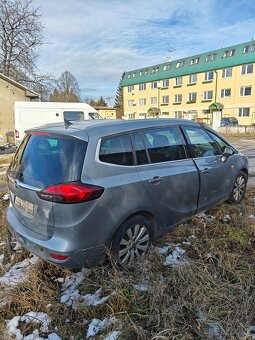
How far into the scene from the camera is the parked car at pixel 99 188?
246cm

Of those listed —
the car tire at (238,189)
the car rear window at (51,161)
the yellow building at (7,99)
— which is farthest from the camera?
the yellow building at (7,99)

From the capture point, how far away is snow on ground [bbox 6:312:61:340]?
219 centimetres

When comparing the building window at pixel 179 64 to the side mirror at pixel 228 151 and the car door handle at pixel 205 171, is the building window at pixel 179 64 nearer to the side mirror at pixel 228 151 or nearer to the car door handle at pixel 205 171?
the side mirror at pixel 228 151

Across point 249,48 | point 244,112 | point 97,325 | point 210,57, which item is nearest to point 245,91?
point 244,112

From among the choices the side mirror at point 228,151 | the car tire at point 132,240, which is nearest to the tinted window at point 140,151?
the car tire at point 132,240

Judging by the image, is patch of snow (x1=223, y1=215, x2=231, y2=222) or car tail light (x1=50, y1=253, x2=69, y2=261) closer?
car tail light (x1=50, y1=253, x2=69, y2=261)

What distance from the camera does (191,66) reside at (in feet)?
136

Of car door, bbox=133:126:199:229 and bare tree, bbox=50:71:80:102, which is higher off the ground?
bare tree, bbox=50:71:80:102

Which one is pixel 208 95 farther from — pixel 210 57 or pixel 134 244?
pixel 134 244

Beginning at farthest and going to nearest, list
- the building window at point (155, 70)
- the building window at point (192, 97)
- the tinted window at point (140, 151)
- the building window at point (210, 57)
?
the building window at point (155, 70) → the building window at point (192, 97) → the building window at point (210, 57) → the tinted window at point (140, 151)

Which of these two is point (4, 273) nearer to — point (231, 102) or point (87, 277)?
point (87, 277)

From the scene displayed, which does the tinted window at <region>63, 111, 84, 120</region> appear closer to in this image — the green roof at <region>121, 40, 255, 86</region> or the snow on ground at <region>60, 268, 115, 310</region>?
the snow on ground at <region>60, 268, 115, 310</region>

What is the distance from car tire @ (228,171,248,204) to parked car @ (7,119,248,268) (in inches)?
59.1

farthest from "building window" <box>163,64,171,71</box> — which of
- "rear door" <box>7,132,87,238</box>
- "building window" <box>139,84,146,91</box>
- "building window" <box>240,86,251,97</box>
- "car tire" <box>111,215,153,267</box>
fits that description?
"car tire" <box>111,215,153,267</box>
